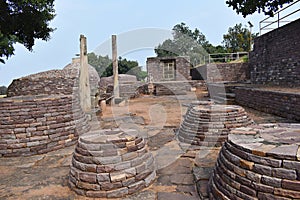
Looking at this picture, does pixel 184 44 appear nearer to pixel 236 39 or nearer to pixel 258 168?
pixel 236 39

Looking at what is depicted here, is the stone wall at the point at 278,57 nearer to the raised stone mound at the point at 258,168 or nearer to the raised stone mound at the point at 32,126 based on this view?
the raised stone mound at the point at 258,168

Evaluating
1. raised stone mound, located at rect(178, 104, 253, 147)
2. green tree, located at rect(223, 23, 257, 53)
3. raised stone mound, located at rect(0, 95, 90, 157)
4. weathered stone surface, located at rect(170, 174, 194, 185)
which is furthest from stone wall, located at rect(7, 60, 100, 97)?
green tree, located at rect(223, 23, 257, 53)

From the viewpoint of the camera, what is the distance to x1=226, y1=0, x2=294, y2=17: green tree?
8867 mm

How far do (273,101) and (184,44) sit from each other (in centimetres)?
2531

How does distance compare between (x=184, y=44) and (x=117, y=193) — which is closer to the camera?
(x=117, y=193)

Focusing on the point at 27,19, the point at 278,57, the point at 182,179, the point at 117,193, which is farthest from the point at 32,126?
the point at 278,57

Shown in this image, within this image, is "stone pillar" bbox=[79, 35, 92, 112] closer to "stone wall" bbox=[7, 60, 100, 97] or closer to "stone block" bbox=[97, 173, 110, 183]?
"stone wall" bbox=[7, 60, 100, 97]

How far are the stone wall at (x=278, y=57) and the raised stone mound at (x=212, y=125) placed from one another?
6415 millimetres

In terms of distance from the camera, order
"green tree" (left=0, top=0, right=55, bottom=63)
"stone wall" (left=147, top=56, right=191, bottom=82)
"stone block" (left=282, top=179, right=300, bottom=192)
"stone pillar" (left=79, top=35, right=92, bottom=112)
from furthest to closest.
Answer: "stone wall" (left=147, top=56, right=191, bottom=82)
"green tree" (left=0, top=0, right=55, bottom=63)
"stone pillar" (left=79, top=35, right=92, bottom=112)
"stone block" (left=282, top=179, right=300, bottom=192)

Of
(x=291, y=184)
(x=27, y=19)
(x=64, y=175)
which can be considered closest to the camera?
(x=291, y=184)

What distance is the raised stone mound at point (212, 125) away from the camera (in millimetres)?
4305

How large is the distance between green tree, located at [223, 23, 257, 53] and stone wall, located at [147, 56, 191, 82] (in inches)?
436

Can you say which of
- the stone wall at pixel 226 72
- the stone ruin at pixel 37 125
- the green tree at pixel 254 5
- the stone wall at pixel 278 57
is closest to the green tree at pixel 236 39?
the stone wall at pixel 226 72

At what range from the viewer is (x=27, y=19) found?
8.44 meters
